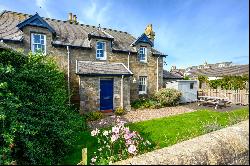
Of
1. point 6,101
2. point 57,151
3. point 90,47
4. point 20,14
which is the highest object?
point 20,14

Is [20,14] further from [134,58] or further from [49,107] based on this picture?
[49,107]

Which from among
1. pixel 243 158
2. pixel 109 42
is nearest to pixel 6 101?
pixel 243 158

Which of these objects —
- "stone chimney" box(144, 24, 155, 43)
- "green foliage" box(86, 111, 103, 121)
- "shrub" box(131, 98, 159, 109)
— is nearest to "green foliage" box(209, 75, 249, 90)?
"shrub" box(131, 98, 159, 109)

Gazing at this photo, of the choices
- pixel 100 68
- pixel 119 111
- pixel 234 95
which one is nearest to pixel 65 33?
pixel 100 68

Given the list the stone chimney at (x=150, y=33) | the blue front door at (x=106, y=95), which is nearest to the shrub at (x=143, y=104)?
the blue front door at (x=106, y=95)

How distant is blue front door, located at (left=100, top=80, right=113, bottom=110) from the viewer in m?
17.8

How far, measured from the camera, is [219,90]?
990 inches

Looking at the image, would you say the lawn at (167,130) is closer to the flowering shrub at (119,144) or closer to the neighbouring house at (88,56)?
the flowering shrub at (119,144)

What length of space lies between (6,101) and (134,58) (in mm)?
16031

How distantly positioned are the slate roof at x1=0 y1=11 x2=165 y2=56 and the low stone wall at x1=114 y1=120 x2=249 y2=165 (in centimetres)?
1532

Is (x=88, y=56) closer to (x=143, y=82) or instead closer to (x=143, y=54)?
(x=143, y=54)

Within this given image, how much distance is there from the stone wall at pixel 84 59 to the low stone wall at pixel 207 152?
13.8 meters

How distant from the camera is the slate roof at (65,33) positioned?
16.4m

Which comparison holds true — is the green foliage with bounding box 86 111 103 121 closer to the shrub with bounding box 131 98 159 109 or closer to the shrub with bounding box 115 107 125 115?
the shrub with bounding box 115 107 125 115
